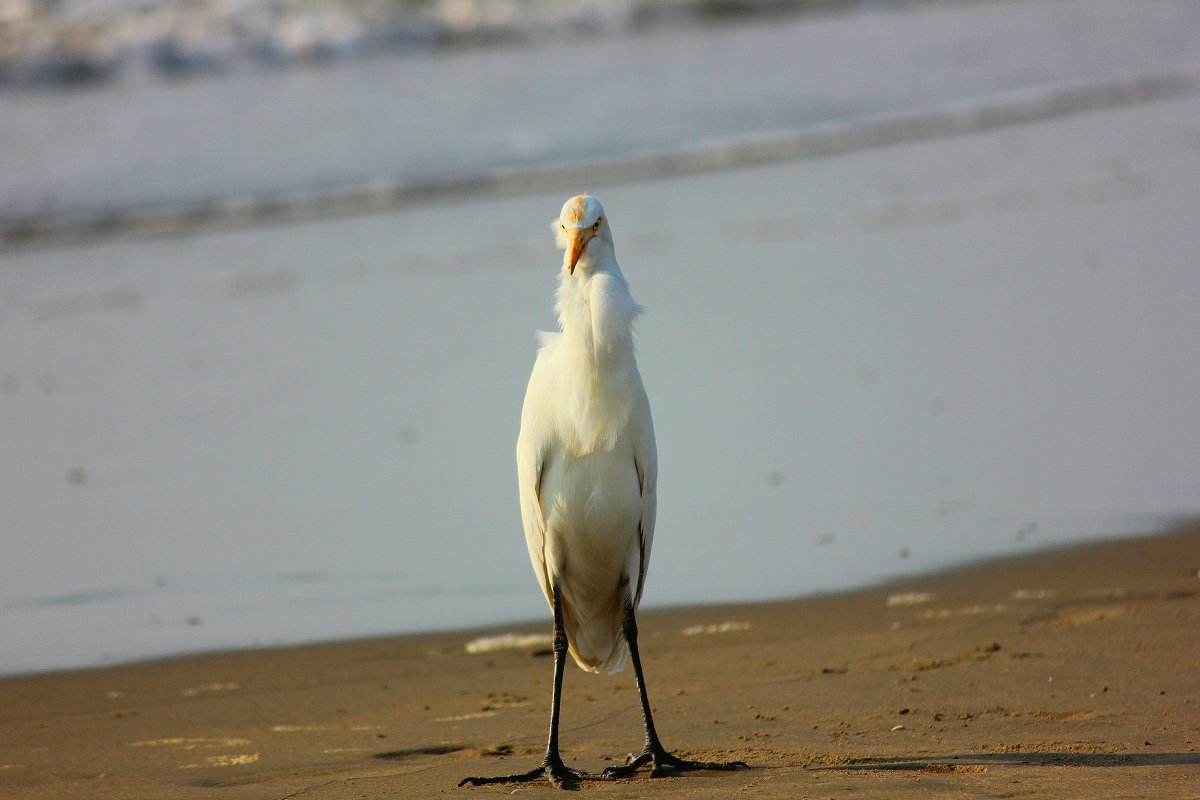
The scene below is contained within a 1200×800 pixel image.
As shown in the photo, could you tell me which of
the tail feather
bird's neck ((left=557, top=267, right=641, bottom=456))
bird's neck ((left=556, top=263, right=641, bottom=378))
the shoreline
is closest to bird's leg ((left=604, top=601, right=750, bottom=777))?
the tail feather

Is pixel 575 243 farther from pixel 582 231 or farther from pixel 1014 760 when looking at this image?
pixel 1014 760

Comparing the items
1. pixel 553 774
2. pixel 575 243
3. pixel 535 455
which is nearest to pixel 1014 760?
pixel 553 774

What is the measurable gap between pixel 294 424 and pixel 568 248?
4265mm

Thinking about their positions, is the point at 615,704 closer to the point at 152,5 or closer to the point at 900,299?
the point at 900,299

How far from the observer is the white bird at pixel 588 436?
4.43 m

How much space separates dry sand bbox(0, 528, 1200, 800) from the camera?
13.3 ft

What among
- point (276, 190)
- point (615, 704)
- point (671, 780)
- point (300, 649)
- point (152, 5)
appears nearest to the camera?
point (671, 780)

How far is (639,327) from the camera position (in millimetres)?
9375

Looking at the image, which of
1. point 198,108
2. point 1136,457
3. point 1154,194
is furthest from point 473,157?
point 1136,457

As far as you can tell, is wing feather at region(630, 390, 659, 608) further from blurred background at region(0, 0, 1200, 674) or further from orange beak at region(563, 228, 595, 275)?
blurred background at region(0, 0, 1200, 674)

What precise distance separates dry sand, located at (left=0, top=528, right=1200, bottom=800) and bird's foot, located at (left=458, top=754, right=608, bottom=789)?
0.13 ft

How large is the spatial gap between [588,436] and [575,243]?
60 centimetres

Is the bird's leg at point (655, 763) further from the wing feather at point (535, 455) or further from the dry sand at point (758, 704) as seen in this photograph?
the wing feather at point (535, 455)

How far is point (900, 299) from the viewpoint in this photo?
956 cm
